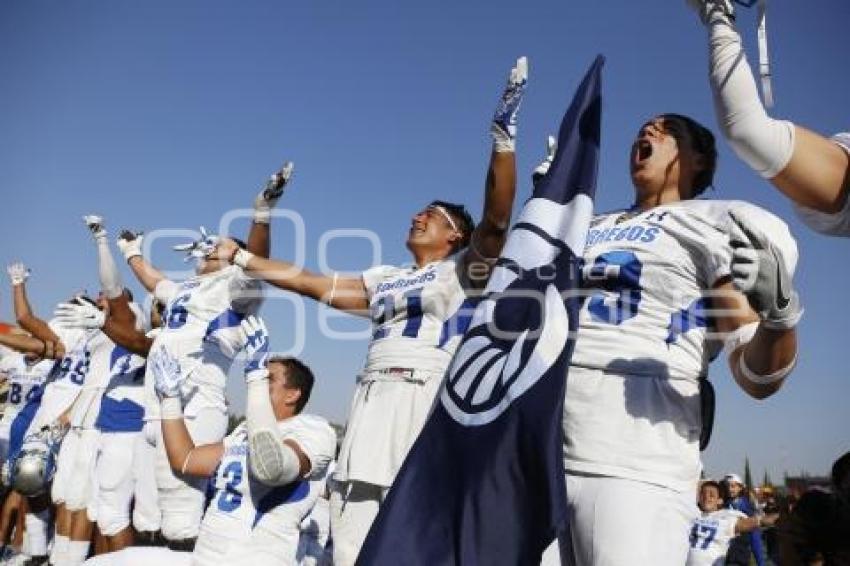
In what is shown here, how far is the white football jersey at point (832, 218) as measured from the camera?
1.93 metres

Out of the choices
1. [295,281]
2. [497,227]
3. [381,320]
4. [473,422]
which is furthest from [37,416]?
[473,422]

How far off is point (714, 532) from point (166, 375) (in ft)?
24.5

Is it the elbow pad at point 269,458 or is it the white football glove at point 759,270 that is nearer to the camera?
the white football glove at point 759,270

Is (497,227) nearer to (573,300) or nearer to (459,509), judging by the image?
(573,300)

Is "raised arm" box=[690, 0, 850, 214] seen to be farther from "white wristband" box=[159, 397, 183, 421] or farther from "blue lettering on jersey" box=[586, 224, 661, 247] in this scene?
"white wristband" box=[159, 397, 183, 421]

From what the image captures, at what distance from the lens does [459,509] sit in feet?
7.63

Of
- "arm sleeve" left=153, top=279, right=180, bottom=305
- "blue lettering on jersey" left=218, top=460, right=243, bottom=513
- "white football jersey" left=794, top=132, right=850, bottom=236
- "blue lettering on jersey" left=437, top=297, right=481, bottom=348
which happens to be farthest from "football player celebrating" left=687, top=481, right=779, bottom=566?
"white football jersey" left=794, top=132, right=850, bottom=236

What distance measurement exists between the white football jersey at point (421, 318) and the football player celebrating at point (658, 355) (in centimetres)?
120

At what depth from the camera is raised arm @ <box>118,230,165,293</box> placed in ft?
23.7

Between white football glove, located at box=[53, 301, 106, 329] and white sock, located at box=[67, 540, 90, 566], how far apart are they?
80.5 inches

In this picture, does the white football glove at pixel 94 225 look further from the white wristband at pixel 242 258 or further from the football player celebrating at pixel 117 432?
the white wristband at pixel 242 258

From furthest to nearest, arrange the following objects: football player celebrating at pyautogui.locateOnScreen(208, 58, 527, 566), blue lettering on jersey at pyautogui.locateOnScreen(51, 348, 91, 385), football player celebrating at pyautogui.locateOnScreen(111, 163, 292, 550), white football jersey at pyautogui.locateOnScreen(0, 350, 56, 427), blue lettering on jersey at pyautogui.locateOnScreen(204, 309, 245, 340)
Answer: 1. white football jersey at pyautogui.locateOnScreen(0, 350, 56, 427)
2. blue lettering on jersey at pyautogui.locateOnScreen(51, 348, 91, 385)
3. blue lettering on jersey at pyautogui.locateOnScreen(204, 309, 245, 340)
4. football player celebrating at pyautogui.locateOnScreen(111, 163, 292, 550)
5. football player celebrating at pyautogui.locateOnScreen(208, 58, 527, 566)

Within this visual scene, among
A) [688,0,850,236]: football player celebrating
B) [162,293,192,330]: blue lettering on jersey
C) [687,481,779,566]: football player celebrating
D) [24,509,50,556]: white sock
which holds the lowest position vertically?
[687,481,779,566]: football player celebrating

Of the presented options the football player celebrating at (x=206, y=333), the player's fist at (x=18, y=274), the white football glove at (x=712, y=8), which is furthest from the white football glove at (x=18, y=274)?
the white football glove at (x=712, y=8)
